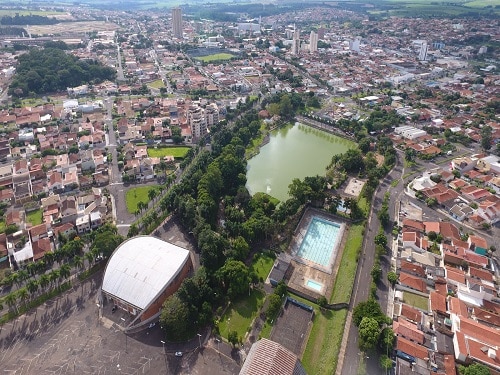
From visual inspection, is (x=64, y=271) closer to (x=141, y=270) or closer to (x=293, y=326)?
(x=141, y=270)

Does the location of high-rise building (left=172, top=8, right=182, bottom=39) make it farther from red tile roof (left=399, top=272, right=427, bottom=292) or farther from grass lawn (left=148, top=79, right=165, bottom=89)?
red tile roof (left=399, top=272, right=427, bottom=292)

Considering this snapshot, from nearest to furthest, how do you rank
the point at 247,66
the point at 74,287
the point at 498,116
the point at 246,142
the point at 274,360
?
the point at 274,360
the point at 74,287
the point at 246,142
the point at 498,116
the point at 247,66

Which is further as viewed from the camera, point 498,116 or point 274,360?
point 498,116

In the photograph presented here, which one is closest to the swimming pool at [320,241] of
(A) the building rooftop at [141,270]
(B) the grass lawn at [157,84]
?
(A) the building rooftop at [141,270]

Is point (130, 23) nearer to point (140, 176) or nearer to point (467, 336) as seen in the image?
point (140, 176)

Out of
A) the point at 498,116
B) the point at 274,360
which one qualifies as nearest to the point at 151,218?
the point at 274,360

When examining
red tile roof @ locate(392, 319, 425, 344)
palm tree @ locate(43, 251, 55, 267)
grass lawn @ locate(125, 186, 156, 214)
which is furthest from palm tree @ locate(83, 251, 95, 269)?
red tile roof @ locate(392, 319, 425, 344)

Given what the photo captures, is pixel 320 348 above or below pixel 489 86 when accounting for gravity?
below
